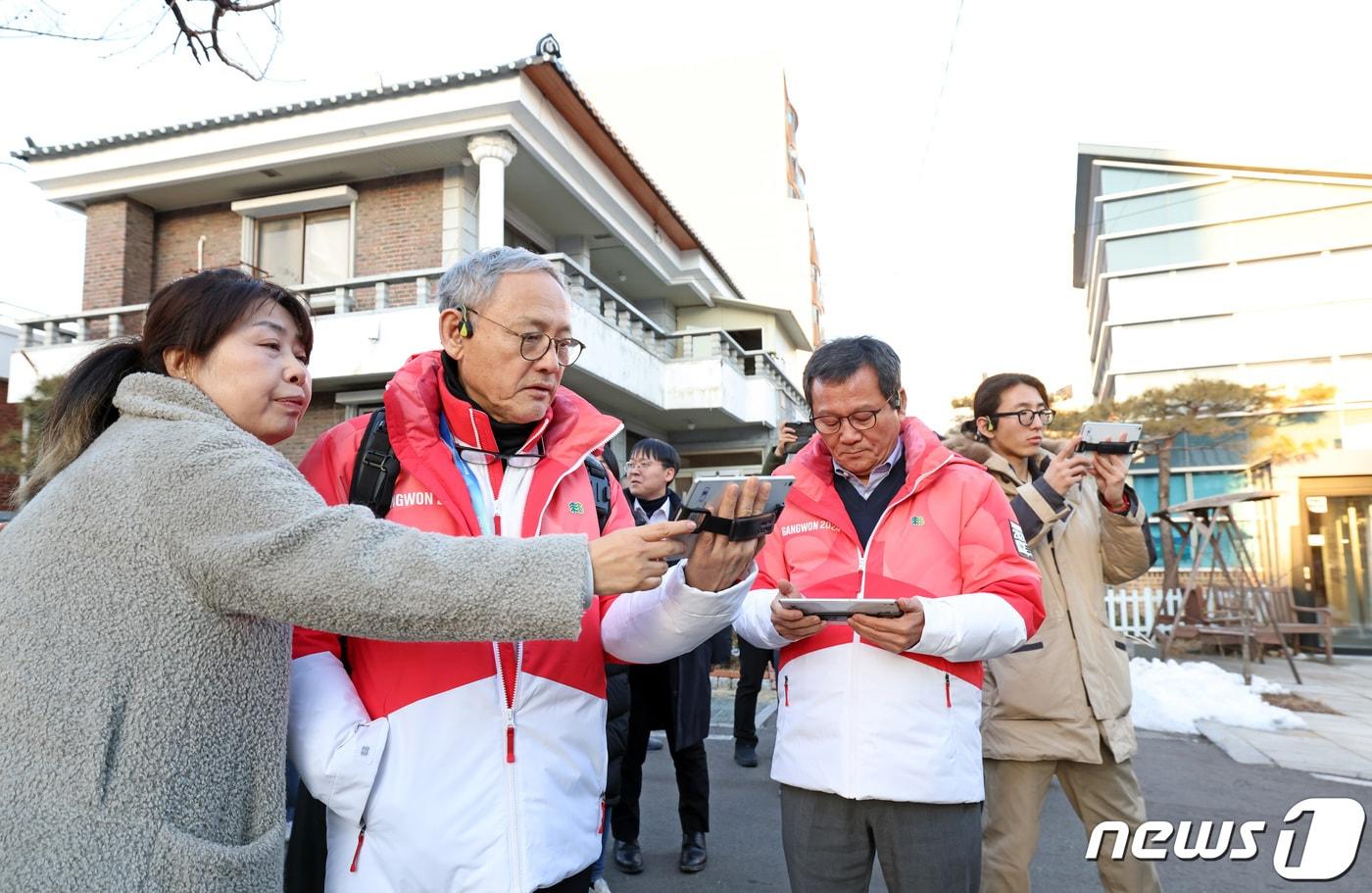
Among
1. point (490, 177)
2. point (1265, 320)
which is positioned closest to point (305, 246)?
point (490, 177)

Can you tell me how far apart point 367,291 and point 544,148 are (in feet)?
11.5

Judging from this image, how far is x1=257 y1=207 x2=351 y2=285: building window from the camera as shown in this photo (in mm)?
13125

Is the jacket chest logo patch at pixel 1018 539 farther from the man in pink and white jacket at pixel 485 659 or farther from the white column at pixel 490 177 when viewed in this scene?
the white column at pixel 490 177

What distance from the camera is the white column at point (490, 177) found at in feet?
37.4

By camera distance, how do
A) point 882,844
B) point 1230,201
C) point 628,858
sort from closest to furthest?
point 882,844 < point 628,858 < point 1230,201

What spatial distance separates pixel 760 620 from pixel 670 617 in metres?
0.81

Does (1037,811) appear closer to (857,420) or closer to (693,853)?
(857,420)

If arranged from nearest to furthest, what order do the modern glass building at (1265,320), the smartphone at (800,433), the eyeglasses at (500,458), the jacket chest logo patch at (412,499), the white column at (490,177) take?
the jacket chest logo patch at (412,499) → the eyeglasses at (500,458) → the smartphone at (800,433) → the white column at (490,177) → the modern glass building at (1265,320)

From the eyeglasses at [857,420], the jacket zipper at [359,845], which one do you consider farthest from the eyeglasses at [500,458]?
the eyeglasses at [857,420]

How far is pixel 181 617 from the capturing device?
1.15 meters

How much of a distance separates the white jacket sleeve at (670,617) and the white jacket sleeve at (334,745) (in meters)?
0.50

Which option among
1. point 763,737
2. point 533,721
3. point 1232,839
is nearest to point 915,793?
point 533,721

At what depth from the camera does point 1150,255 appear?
17359 millimetres

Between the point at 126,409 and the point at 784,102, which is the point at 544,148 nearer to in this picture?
the point at 126,409
